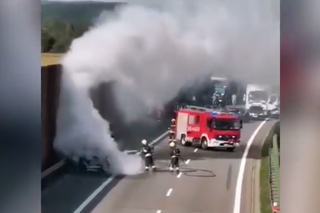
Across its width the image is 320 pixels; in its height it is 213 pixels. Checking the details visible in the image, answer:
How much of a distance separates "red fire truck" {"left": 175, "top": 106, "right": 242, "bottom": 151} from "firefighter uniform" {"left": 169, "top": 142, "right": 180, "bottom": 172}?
3cm

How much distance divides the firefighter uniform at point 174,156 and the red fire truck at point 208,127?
0.03m

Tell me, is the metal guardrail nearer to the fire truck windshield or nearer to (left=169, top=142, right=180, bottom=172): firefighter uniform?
the fire truck windshield

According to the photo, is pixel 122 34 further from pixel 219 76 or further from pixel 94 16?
pixel 219 76

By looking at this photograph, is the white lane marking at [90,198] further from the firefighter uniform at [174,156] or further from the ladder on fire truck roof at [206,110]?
the ladder on fire truck roof at [206,110]

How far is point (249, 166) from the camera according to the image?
4.60 feet

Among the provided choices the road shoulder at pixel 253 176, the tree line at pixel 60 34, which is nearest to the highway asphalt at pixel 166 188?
the road shoulder at pixel 253 176

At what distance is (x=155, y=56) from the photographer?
141cm

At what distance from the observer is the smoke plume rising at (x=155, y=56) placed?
138 cm

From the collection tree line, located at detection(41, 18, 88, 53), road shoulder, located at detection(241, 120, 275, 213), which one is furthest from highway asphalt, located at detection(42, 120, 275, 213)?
tree line, located at detection(41, 18, 88, 53)

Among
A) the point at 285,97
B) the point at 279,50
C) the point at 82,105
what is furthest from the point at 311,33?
the point at 82,105

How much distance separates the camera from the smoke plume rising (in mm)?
1382

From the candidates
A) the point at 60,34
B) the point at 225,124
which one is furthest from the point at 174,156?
the point at 60,34

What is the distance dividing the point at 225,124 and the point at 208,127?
0.05 meters

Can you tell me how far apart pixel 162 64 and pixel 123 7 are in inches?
8.6
